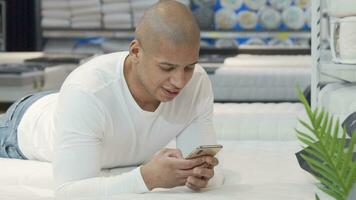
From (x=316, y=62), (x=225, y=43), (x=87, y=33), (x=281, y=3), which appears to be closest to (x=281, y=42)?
(x=281, y=3)

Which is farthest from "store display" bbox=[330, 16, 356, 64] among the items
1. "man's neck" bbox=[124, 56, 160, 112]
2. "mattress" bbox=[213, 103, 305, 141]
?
"man's neck" bbox=[124, 56, 160, 112]

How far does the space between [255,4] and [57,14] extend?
6.03 feet

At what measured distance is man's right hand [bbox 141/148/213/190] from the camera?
173 centimetres

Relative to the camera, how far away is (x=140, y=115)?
1.94 metres

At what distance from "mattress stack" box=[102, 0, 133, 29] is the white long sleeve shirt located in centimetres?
431

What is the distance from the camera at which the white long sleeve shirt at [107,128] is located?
1.79 m

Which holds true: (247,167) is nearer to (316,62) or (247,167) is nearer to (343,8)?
(316,62)

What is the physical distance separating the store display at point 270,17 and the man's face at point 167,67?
4739 millimetres

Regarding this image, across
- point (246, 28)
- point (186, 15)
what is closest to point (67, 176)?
point (186, 15)

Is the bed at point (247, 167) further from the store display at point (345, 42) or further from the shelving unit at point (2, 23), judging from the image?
the shelving unit at point (2, 23)

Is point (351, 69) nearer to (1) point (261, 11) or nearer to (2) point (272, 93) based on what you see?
(2) point (272, 93)

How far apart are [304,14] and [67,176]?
192 inches

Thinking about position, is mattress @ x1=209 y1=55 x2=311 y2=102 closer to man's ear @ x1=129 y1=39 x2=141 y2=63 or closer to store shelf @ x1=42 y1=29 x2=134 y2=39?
store shelf @ x1=42 y1=29 x2=134 y2=39

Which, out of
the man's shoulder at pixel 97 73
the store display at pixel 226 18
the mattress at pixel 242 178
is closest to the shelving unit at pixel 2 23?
the store display at pixel 226 18
